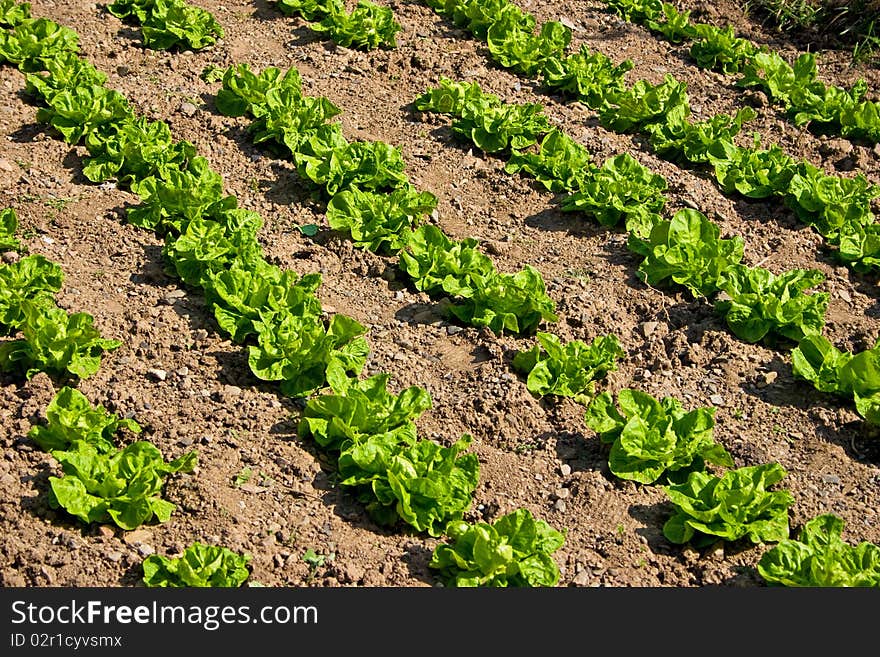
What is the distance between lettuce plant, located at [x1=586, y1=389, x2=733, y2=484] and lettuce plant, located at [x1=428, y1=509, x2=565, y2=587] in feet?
2.12

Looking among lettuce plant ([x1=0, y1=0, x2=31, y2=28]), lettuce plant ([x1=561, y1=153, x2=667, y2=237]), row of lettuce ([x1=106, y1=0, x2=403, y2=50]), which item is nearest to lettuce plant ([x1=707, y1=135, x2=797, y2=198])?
lettuce plant ([x1=561, y1=153, x2=667, y2=237])

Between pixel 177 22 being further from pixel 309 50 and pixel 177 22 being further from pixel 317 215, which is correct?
pixel 317 215

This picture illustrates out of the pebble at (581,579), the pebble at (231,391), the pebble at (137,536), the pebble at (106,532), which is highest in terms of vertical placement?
the pebble at (581,579)

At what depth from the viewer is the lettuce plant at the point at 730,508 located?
4.79 metres

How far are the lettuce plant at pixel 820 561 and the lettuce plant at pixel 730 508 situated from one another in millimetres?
155

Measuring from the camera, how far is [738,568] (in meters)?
4.81

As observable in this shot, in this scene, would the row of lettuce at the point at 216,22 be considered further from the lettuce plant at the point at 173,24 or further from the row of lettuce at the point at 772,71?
the row of lettuce at the point at 772,71

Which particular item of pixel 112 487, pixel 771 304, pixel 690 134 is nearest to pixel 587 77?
pixel 690 134

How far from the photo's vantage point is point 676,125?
25.2ft

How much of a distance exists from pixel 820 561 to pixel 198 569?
A: 8.03ft

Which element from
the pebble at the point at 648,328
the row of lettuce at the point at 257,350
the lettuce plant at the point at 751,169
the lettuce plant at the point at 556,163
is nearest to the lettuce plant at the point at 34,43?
the row of lettuce at the point at 257,350

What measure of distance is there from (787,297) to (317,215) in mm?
2732

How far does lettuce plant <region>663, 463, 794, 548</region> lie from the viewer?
15.7 feet

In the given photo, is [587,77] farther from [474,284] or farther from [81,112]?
[81,112]
